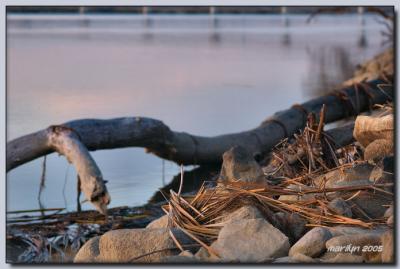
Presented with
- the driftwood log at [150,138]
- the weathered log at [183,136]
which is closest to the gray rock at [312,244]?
the driftwood log at [150,138]

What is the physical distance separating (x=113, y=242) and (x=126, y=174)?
433 centimetres

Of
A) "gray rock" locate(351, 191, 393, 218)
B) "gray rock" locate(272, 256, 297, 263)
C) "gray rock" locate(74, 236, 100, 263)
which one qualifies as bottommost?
"gray rock" locate(74, 236, 100, 263)

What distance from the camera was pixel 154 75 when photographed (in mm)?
15211

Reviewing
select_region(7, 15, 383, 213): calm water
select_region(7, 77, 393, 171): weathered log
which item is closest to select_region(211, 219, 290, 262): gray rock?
select_region(7, 15, 383, 213): calm water

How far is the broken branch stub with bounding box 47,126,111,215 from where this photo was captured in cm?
674

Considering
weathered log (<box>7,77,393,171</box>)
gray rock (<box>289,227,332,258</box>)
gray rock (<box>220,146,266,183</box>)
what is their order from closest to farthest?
1. gray rock (<box>289,227,332,258</box>)
2. gray rock (<box>220,146,266,183</box>)
3. weathered log (<box>7,77,393,171</box>)

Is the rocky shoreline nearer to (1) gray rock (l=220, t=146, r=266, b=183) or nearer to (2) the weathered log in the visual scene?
(1) gray rock (l=220, t=146, r=266, b=183)

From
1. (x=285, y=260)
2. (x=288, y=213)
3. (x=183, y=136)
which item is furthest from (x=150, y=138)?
(x=285, y=260)

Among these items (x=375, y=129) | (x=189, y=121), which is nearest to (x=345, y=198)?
(x=375, y=129)

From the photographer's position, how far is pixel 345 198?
13.4ft

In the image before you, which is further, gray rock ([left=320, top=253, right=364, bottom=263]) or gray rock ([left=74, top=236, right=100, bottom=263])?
gray rock ([left=74, top=236, right=100, bottom=263])

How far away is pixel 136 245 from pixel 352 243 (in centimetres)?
88

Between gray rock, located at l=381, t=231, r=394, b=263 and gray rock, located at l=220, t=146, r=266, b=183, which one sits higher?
gray rock, located at l=220, t=146, r=266, b=183

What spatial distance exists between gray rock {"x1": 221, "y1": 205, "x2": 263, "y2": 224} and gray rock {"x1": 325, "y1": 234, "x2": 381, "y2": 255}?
39cm
